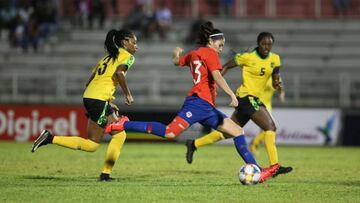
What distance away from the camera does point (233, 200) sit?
1069 cm

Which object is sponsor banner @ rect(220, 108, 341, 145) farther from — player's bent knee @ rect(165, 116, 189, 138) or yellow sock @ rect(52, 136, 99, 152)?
player's bent knee @ rect(165, 116, 189, 138)

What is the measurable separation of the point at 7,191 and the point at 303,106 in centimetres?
1628

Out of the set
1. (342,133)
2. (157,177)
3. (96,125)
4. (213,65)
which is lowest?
(342,133)

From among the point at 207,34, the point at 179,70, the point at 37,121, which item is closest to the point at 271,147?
the point at 207,34

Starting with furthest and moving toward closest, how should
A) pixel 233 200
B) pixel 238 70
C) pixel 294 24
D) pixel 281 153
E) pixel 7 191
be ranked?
1. pixel 294 24
2. pixel 238 70
3. pixel 281 153
4. pixel 7 191
5. pixel 233 200

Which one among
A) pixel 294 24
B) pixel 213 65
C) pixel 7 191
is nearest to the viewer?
pixel 7 191

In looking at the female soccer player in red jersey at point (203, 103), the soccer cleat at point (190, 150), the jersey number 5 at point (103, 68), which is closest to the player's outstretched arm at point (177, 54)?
the female soccer player in red jersey at point (203, 103)

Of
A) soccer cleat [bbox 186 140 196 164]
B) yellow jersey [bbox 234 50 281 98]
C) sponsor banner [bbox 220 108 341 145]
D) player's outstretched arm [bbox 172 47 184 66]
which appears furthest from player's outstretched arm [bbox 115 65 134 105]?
sponsor banner [bbox 220 108 341 145]

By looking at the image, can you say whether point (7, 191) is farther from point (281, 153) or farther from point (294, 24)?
point (294, 24)

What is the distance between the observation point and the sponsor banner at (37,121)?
2648cm

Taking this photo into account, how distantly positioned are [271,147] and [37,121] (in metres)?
13.4

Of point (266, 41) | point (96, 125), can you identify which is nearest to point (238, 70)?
point (266, 41)

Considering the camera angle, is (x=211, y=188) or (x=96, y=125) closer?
(x=211, y=188)

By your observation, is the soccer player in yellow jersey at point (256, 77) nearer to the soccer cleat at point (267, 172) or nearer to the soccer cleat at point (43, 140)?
the soccer cleat at point (267, 172)
